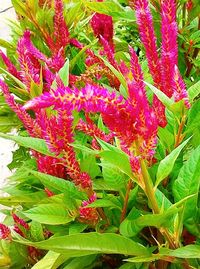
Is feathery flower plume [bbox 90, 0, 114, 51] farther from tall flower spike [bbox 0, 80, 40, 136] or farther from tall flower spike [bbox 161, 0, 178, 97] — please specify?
tall flower spike [bbox 161, 0, 178, 97]

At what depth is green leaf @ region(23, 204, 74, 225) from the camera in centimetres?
110

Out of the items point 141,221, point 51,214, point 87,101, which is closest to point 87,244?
point 141,221

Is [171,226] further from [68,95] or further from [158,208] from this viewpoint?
[68,95]

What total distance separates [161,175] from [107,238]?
6.4 inches

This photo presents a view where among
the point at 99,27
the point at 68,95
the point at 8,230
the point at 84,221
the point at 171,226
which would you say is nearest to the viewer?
the point at 68,95

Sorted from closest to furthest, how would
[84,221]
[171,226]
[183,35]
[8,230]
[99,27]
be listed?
[171,226] < [84,221] < [8,230] < [99,27] < [183,35]

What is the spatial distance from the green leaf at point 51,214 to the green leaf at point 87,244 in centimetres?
17

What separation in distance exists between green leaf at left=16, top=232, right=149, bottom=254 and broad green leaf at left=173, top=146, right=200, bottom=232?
148 millimetres

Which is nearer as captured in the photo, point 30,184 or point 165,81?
point 165,81

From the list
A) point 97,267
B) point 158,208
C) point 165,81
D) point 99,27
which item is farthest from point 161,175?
point 99,27

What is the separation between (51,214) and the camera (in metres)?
1.13

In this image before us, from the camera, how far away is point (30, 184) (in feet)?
4.63

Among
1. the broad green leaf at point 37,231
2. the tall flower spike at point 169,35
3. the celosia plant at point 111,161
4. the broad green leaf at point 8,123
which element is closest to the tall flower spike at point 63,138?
the celosia plant at point 111,161

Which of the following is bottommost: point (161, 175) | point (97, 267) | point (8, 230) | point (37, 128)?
point (97, 267)
